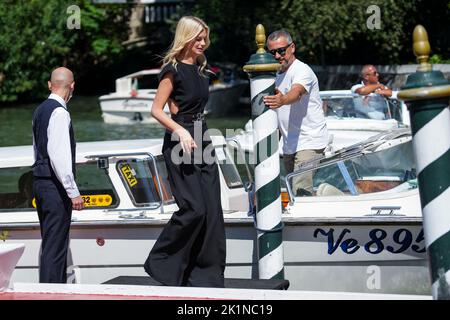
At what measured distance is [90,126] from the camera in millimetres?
22844

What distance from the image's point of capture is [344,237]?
6.43m

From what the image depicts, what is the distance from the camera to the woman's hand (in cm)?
525

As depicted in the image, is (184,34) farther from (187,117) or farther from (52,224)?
(52,224)

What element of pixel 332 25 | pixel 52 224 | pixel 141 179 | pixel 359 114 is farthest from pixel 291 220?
pixel 332 25

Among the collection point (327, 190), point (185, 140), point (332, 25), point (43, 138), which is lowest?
point (332, 25)

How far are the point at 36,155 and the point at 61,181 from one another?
0.98 feet

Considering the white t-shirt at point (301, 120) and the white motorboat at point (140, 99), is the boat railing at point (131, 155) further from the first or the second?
the white motorboat at point (140, 99)

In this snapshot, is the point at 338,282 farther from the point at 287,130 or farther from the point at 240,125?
the point at 240,125

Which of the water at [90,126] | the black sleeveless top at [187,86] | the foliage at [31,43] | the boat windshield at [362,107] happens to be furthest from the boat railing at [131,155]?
the foliage at [31,43]

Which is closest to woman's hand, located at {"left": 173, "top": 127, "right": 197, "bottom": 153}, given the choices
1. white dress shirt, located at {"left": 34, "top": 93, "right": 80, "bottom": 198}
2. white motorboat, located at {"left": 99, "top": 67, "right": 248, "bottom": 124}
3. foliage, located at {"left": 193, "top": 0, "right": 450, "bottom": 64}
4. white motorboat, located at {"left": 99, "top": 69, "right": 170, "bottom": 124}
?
white dress shirt, located at {"left": 34, "top": 93, "right": 80, "bottom": 198}

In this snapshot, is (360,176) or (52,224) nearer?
(52,224)

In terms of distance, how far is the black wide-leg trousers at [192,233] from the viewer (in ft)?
18.3

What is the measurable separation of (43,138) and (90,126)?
17.0m
